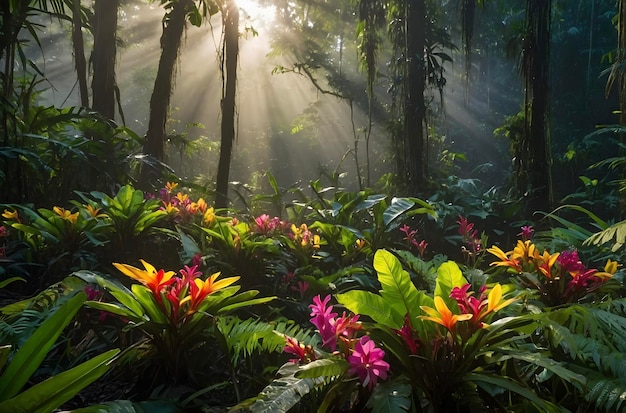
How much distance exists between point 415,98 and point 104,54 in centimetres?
419

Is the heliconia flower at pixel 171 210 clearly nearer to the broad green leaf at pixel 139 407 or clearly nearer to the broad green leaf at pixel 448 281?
the broad green leaf at pixel 139 407

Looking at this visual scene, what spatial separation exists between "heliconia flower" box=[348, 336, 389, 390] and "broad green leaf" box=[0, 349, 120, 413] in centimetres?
61

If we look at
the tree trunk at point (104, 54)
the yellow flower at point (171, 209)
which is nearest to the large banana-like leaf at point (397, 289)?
the yellow flower at point (171, 209)

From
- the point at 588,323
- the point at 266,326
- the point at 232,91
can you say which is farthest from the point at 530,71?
the point at 266,326

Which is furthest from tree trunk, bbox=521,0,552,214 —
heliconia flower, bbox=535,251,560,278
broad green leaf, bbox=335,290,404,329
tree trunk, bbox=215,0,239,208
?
broad green leaf, bbox=335,290,404,329

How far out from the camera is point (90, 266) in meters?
2.80

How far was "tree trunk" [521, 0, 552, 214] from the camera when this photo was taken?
5637 millimetres

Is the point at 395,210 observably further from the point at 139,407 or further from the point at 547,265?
the point at 139,407

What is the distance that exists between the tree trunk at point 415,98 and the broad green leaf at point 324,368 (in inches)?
220

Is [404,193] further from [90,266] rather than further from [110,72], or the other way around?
[90,266]

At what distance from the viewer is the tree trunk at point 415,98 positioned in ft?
22.0

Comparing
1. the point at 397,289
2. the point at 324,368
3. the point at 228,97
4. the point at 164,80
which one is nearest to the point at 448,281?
the point at 397,289

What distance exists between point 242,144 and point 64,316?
2683cm

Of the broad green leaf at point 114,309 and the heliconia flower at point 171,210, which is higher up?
the broad green leaf at point 114,309
